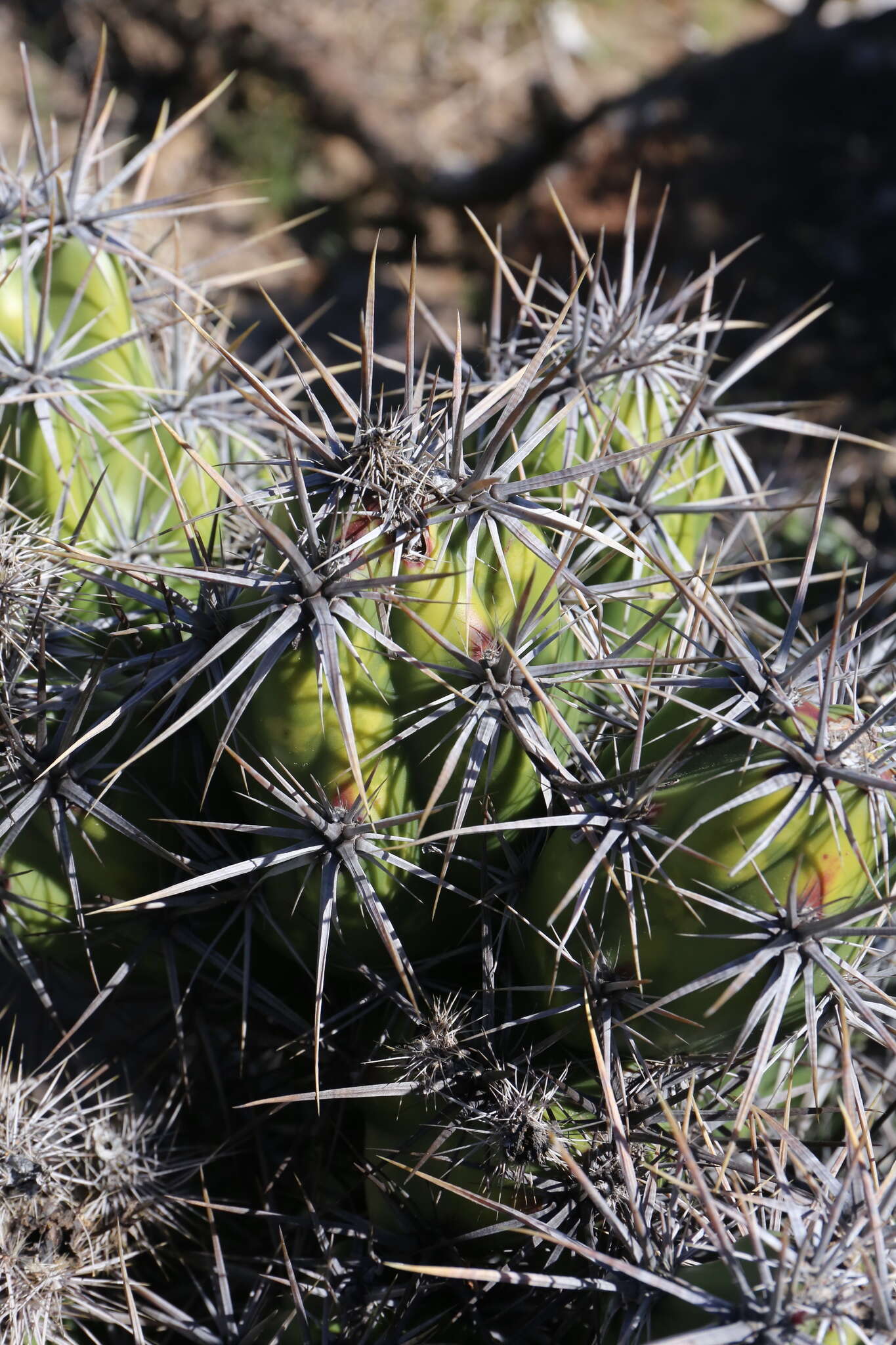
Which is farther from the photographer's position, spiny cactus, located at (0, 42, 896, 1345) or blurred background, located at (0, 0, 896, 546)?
blurred background, located at (0, 0, 896, 546)

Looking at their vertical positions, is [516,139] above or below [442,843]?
above

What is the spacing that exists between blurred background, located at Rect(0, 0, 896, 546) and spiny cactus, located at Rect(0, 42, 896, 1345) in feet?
9.84

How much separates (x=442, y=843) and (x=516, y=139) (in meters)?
5.68

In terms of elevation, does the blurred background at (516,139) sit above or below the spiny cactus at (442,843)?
above

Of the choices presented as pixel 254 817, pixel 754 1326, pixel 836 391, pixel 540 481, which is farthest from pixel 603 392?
pixel 836 391

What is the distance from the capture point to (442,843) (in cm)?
139

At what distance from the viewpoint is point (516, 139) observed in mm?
6023

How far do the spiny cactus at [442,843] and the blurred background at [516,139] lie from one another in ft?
9.84

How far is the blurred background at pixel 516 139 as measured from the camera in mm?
4770

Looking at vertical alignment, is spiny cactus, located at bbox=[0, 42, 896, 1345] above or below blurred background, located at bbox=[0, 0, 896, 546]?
below

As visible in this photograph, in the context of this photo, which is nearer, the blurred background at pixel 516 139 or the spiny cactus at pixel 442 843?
the spiny cactus at pixel 442 843

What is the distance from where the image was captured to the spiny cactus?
3.88ft

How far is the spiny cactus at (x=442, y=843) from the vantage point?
1184 millimetres

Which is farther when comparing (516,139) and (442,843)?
(516,139)
